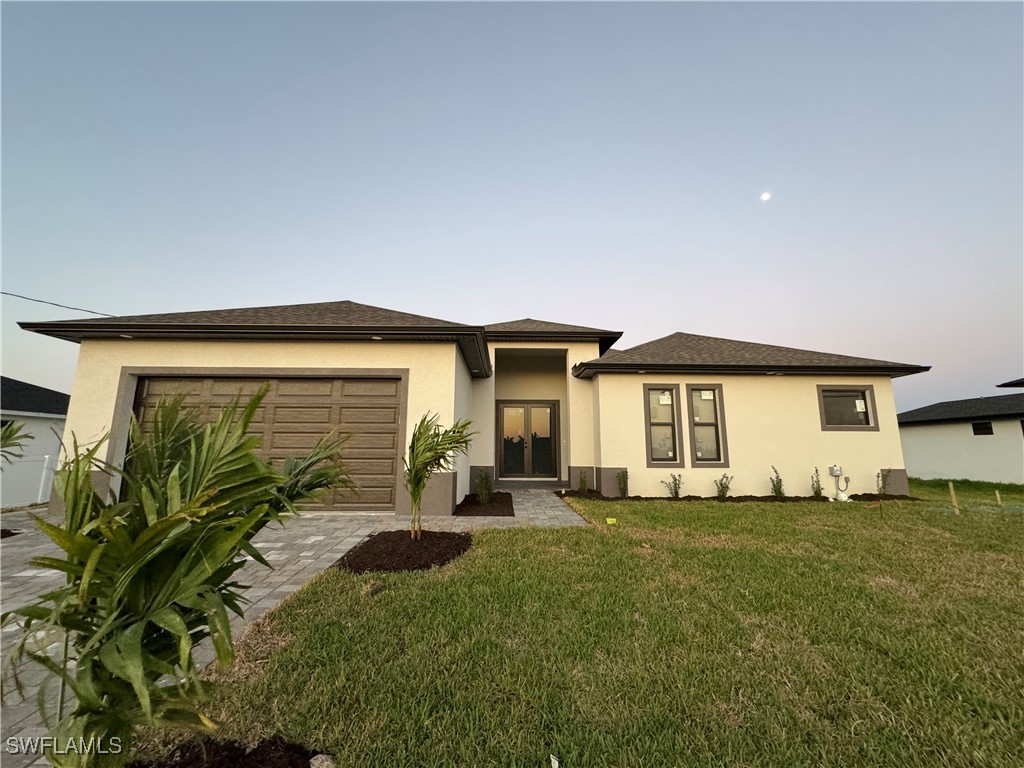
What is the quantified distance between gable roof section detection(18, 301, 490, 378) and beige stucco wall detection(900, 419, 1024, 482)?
19.2 m

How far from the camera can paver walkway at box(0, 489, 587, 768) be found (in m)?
2.14

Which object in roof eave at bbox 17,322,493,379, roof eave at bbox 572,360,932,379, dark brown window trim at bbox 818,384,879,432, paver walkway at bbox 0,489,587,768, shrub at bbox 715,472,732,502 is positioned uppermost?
roof eave at bbox 17,322,493,379

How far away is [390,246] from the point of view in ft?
41.2

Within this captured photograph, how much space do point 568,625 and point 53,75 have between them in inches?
523

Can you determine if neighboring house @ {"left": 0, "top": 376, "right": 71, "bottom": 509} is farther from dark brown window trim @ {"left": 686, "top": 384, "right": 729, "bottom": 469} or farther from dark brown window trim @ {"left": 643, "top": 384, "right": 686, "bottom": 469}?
dark brown window trim @ {"left": 686, "top": 384, "right": 729, "bottom": 469}

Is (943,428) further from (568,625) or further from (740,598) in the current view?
(568,625)

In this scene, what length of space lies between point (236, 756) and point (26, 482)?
12434 millimetres

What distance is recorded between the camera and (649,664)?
246 cm

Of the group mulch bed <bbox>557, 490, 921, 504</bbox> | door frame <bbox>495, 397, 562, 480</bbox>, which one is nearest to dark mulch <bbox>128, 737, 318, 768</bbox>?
mulch bed <bbox>557, 490, 921, 504</bbox>

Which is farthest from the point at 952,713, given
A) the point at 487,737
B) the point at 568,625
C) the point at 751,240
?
the point at 751,240

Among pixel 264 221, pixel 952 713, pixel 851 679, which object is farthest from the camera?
pixel 264 221

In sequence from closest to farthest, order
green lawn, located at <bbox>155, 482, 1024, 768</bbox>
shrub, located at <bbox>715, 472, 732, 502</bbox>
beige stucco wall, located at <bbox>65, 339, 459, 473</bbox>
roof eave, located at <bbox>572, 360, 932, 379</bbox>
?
green lawn, located at <bbox>155, 482, 1024, 768</bbox>, beige stucco wall, located at <bbox>65, 339, 459, 473</bbox>, shrub, located at <bbox>715, 472, 732, 502</bbox>, roof eave, located at <bbox>572, 360, 932, 379</bbox>

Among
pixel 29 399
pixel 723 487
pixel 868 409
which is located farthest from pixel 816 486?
pixel 29 399

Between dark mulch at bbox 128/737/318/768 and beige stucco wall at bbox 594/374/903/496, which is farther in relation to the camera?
beige stucco wall at bbox 594/374/903/496
